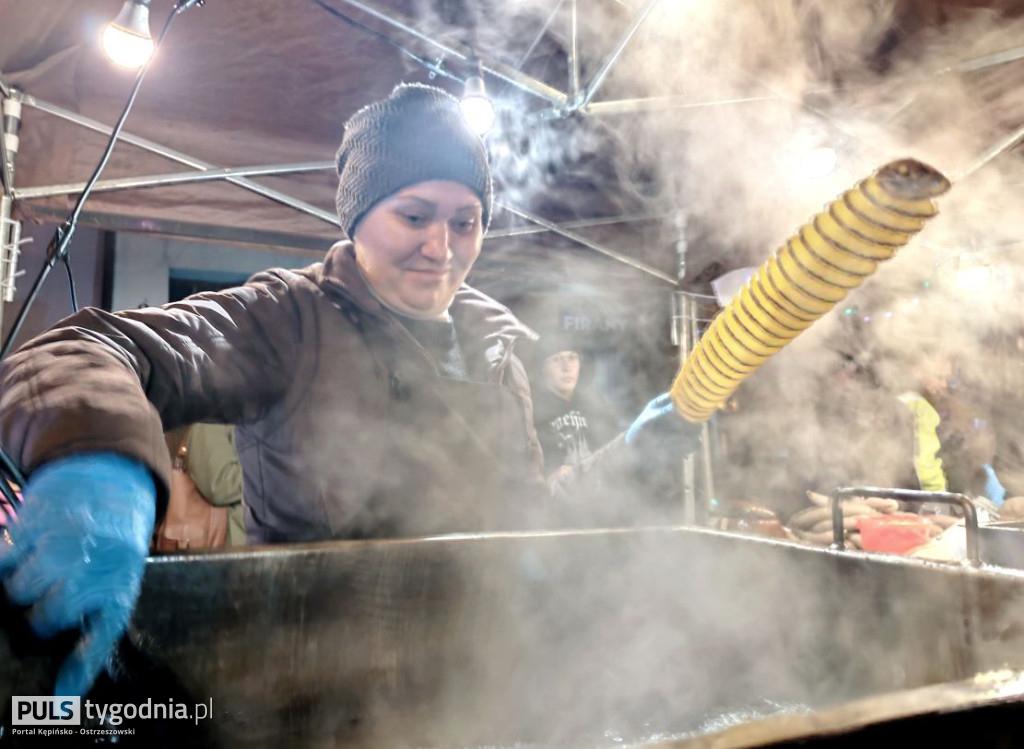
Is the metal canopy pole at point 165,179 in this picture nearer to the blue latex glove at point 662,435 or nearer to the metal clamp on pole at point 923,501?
the blue latex glove at point 662,435

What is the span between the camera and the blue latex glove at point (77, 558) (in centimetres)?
72

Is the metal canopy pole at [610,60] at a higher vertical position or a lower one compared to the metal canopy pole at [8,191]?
higher

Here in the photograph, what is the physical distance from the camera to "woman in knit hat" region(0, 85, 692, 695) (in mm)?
765

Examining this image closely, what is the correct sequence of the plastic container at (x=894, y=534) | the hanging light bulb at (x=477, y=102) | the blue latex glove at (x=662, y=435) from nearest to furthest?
1. the blue latex glove at (x=662, y=435)
2. the plastic container at (x=894, y=534)
3. the hanging light bulb at (x=477, y=102)

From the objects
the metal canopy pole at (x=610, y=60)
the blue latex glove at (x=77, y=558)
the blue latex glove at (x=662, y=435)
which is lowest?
the blue latex glove at (x=77, y=558)

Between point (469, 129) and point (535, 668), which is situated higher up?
point (469, 129)

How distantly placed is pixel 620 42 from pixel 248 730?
2774mm

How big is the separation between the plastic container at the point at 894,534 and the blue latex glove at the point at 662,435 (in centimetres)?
154

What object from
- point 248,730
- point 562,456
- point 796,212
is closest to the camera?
point 248,730

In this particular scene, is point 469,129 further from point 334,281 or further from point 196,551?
point 196,551

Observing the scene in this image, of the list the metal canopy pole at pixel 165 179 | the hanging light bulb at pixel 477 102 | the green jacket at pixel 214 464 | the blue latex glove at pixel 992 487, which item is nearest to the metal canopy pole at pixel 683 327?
the blue latex glove at pixel 992 487

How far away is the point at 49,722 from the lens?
81 centimetres

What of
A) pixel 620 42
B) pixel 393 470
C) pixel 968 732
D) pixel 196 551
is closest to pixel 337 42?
pixel 620 42

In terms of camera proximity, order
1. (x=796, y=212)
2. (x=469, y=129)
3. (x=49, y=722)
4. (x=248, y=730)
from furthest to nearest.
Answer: (x=796, y=212) < (x=469, y=129) < (x=248, y=730) < (x=49, y=722)
